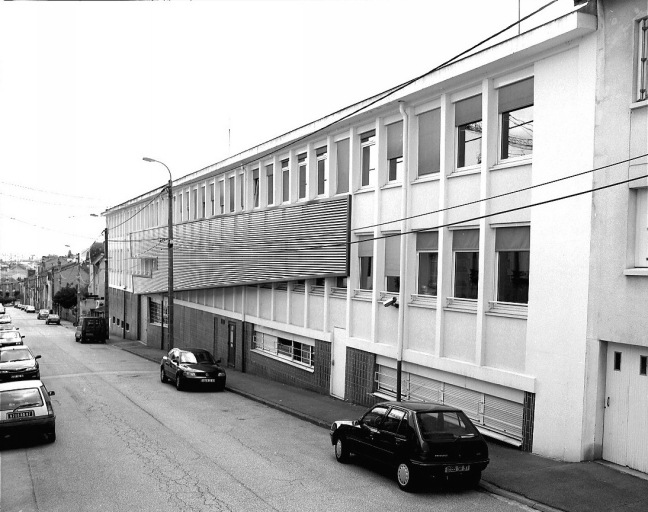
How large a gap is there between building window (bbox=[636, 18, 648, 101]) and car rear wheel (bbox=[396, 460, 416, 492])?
7.45 metres

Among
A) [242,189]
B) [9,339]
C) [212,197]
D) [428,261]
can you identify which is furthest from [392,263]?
[9,339]

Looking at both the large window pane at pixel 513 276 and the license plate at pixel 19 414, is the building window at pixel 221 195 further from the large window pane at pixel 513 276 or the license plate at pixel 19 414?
the large window pane at pixel 513 276

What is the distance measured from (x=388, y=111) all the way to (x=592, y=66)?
7083mm

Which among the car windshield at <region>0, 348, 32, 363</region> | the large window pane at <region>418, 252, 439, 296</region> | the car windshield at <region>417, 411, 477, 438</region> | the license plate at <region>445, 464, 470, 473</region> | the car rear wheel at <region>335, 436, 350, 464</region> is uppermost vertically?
the large window pane at <region>418, 252, 439, 296</region>

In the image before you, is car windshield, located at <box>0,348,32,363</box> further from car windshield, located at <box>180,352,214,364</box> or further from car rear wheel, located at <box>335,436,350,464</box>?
car rear wheel, located at <box>335,436,350,464</box>

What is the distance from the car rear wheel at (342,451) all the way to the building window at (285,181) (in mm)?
13713

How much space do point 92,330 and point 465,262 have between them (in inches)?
1570

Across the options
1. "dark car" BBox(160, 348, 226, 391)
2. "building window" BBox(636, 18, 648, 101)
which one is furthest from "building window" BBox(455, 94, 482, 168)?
"dark car" BBox(160, 348, 226, 391)

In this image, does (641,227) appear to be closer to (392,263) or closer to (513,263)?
(513,263)

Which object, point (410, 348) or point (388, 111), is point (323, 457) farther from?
point (388, 111)

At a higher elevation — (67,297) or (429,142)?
(429,142)

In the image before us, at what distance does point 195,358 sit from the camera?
24.2 m

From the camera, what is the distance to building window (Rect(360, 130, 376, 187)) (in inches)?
763

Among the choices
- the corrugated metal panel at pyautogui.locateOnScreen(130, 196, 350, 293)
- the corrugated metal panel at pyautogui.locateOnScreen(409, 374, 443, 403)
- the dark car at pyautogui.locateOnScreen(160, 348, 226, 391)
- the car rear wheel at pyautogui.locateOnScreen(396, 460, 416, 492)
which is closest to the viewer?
the car rear wheel at pyautogui.locateOnScreen(396, 460, 416, 492)
